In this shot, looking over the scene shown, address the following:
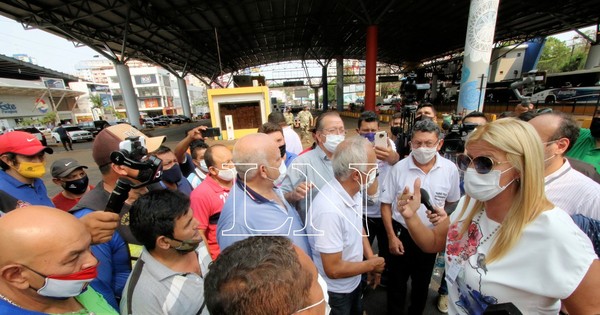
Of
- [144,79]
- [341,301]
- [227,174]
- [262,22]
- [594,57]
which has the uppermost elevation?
[262,22]

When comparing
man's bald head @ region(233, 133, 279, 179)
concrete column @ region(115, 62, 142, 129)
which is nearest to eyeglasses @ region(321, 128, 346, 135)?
man's bald head @ region(233, 133, 279, 179)

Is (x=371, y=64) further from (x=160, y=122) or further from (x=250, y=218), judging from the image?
(x=160, y=122)

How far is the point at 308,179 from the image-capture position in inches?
88.7

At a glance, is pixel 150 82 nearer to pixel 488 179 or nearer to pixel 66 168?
pixel 66 168

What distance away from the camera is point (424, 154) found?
2.20m

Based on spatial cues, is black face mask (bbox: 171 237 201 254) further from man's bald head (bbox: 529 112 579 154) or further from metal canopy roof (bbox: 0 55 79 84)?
metal canopy roof (bbox: 0 55 79 84)

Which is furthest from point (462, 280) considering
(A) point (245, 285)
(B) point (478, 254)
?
(A) point (245, 285)

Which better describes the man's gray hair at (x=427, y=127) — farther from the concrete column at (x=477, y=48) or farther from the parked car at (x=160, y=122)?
the parked car at (x=160, y=122)

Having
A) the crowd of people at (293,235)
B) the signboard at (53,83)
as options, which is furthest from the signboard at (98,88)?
the crowd of people at (293,235)

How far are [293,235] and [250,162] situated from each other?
545 millimetres

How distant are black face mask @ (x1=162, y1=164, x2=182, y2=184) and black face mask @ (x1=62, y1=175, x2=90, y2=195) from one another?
118cm

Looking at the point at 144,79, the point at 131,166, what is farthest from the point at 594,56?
the point at 144,79

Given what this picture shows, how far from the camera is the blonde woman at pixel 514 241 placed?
3.08 ft

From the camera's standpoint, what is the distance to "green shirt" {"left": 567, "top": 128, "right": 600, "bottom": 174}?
7.20 feet
